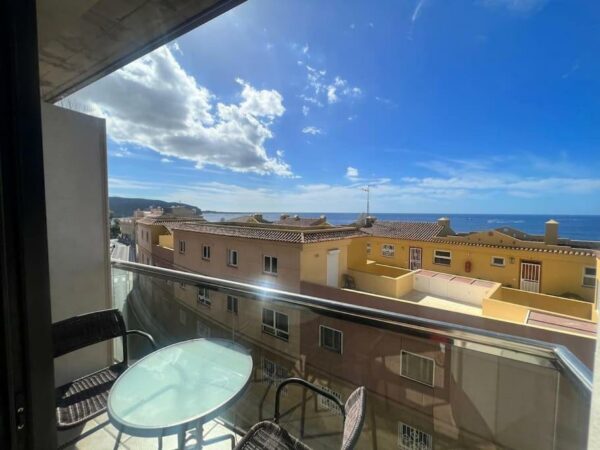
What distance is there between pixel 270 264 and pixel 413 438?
8008 mm

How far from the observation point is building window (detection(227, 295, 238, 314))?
2.12 metres

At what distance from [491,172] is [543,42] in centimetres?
1686

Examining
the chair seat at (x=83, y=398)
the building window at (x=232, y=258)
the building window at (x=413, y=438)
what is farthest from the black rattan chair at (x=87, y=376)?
the building window at (x=232, y=258)

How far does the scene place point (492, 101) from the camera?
11.0 metres

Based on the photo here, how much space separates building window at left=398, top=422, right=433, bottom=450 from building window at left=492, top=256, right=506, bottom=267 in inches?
503

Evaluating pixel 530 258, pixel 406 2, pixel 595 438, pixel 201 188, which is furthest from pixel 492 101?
pixel 595 438

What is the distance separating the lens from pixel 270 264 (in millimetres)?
9695

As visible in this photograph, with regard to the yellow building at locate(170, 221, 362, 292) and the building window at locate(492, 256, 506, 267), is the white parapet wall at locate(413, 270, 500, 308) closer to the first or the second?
the building window at locate(492, 256, 506, 267)

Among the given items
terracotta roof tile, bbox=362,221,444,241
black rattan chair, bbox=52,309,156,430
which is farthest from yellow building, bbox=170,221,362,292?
black rattan chair, bbox=52,309,156,430

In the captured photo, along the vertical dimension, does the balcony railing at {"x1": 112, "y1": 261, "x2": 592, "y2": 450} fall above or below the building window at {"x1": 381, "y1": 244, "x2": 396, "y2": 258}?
above

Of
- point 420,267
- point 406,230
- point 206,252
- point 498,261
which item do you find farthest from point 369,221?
point 206,252

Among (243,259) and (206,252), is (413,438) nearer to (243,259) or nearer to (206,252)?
(243,259)

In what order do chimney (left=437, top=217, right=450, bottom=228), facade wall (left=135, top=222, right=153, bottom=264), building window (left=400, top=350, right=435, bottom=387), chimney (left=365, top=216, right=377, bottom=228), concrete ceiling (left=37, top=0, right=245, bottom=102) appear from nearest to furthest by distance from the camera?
concrete ceiling (left=37, top=0, right=245, bottom=102)
building window (left=400, top=350, right=435, bottom=387)
chimney (left=437, top=217, right=450, bottom=228)
facade wall (left=135, top=222, right=153, bottom=264)
chimney (left=365, top=216, right=377, bottom=228)

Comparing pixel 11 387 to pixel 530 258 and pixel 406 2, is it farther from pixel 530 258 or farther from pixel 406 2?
pixel 530 258
